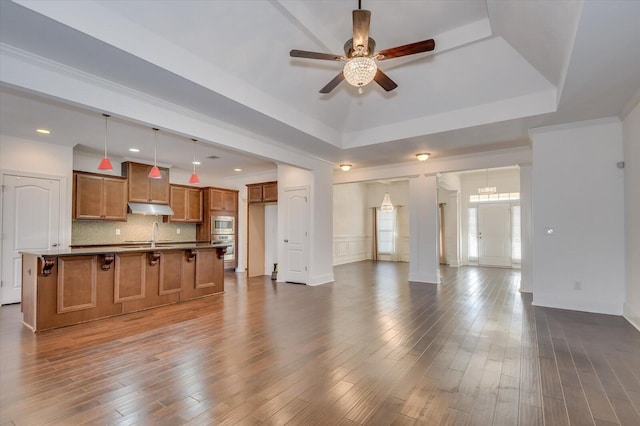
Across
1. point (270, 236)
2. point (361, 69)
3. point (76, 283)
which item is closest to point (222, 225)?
point (270, 236)

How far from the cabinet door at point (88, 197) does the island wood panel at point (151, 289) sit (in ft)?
8.93

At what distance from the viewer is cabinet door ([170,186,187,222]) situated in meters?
8.09

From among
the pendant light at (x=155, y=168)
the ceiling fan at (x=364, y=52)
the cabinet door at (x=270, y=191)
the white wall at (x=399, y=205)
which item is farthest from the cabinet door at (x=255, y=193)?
the white wall at (x=399, y=205)

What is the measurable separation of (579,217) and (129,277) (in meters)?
6.98

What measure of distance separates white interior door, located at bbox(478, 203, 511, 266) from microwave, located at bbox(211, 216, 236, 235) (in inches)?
321

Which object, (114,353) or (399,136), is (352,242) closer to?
(399,136)

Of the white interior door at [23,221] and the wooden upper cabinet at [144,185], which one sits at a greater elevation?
the wooden upper cabinet at [144,185]

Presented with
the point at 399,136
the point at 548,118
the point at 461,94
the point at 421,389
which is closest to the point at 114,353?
the point at 421,389

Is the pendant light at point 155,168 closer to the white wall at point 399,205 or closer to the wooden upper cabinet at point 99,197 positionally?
the wooden upper cabinet at point 99,197

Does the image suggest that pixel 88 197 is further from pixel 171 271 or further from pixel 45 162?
pixel 171 271

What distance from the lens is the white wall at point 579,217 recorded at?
452 cm

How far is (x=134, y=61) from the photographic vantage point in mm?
2955

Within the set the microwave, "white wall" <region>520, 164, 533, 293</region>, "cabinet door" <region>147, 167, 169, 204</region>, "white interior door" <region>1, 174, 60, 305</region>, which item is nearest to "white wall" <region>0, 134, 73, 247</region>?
"white interior door" <region>1, 174, 60, 305</region>

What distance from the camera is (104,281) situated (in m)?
4.35
